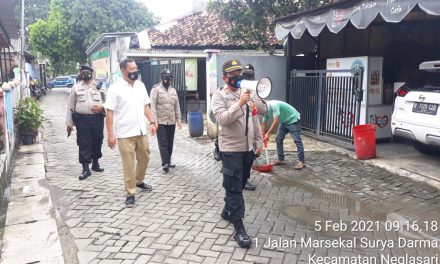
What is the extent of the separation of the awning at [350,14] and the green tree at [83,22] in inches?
706

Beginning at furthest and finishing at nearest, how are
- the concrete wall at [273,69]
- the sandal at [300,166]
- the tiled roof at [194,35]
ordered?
the tiled roof at [194,35]
the concrete wall at [273,69]
the sandal at [300,166]

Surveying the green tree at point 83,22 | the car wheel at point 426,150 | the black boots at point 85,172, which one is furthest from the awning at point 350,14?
the green tree at point 83,22

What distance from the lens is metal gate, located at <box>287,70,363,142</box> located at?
7.62 m

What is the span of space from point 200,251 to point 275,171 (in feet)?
10.1

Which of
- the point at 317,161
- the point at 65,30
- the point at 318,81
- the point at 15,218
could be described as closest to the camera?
the point at 15,218

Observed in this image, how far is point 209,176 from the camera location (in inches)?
245

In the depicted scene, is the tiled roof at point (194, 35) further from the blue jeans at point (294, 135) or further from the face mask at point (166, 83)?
the face mask at point (166, 83)

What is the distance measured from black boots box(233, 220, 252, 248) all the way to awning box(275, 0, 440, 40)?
372cm

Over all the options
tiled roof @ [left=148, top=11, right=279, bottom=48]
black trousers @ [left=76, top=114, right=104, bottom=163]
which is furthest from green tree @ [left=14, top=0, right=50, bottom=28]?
black trousers @ [left=76, top=114, right=104, bottom=163]

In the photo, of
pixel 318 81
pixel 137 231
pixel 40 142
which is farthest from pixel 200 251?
pixel 40 142

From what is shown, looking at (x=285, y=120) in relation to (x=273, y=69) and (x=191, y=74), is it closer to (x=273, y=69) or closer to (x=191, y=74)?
(x=273, y=69)

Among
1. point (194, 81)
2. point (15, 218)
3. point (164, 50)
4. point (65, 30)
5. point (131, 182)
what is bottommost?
point (15, 218)

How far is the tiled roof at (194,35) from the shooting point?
1541 cm

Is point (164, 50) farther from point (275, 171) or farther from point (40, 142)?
point (275, 171)
